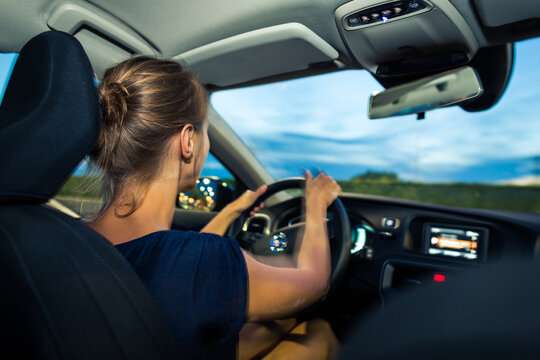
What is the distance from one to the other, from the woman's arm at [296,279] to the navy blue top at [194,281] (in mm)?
61

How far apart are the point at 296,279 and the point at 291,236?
100 centimetres

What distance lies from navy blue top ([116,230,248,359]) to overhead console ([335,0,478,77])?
1489 mm

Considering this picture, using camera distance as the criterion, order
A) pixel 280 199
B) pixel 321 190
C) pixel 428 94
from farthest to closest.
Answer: pixel 280 199
pixel 428 94
pixel 321 190

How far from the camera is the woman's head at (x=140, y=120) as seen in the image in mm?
1405

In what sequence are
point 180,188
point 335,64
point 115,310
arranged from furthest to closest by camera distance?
1. point 335,64
2. point 180,188
3. point 115,310

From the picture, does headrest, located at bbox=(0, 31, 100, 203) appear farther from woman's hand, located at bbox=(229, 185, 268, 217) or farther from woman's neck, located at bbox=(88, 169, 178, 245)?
woman's hand, located at bbox=(229, 185, 268, 217)

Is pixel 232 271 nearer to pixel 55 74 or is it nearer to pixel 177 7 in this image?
pixel 55 74

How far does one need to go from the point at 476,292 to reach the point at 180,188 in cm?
131

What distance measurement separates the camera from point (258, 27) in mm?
2348

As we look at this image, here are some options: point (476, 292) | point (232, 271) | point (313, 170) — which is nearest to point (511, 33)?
point (313, 170)

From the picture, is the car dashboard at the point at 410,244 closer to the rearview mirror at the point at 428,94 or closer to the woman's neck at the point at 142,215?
the rearview mirror at the point at 428,94

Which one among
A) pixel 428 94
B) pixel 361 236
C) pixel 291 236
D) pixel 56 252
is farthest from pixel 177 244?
pixel 428 94

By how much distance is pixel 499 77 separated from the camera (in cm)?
244

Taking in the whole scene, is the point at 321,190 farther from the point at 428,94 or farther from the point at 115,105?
the point at 115,105
